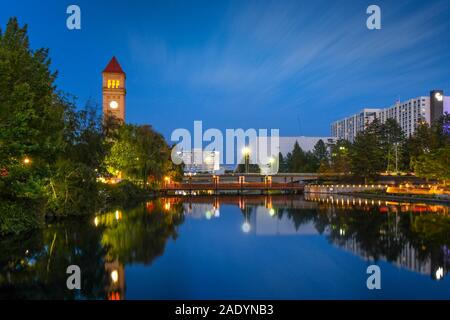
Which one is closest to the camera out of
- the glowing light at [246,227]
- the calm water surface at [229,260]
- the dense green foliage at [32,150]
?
the calm water surface at [229,260]

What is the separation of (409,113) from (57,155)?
15259 centimetres

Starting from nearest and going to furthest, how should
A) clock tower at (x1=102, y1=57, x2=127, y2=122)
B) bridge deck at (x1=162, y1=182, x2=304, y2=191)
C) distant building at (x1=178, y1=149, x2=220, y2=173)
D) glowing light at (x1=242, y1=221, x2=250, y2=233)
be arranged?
1. glowing light at (x1=242, y1=221, x2=250, y2=233)
2. bridge deck at (x1=162, y1=182, x2=304, y2=191)
3. clock tower at (x1=102, y1=57, x2=127, y2=122)
4. distant building at (x1=178, y1=149, x2=220, y2=173)

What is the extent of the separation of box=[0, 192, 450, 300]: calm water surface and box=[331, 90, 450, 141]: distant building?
91053 mm

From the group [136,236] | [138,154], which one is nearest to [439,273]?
[136,236]

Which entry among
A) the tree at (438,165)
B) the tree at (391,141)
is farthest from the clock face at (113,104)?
the tree at (438,165)

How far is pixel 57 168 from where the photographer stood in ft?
81.3

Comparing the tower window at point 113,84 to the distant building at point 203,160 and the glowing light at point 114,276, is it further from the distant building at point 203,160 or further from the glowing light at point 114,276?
the glowing light at point 114,276

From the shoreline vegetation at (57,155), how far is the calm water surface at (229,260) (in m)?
2.43

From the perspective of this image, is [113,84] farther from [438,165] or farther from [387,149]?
[438,165]

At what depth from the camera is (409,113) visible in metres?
154

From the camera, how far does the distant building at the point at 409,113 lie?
392 feet

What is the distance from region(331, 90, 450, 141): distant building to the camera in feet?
392

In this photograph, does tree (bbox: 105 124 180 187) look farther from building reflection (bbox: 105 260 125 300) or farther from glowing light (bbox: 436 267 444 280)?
glowing light (bbox: 436 267 444 280)

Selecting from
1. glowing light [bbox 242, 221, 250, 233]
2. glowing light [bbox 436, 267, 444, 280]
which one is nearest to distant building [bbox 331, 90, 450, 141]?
glowing light [bbox 242, 221, 250, 233]
